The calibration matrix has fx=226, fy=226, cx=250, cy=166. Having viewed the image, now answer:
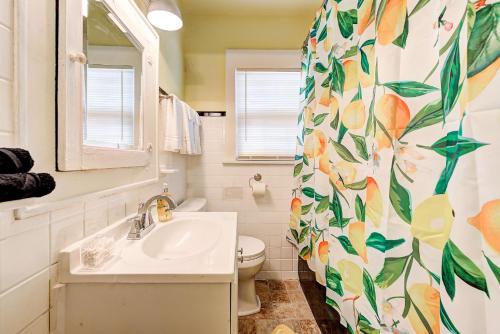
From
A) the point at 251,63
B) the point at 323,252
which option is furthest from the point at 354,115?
the point at 251,63

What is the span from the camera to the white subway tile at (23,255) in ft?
Answer: 1.60

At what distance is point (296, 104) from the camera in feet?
7.10

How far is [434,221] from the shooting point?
1.72 ft

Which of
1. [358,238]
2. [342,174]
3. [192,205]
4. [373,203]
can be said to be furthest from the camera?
[192,205]

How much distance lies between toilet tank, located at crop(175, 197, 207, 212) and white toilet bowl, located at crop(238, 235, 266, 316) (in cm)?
44

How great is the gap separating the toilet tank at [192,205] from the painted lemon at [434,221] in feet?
4.63

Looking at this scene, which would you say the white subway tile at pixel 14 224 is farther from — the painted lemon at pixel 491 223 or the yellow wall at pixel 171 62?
the yellow wall at pixel 171 62

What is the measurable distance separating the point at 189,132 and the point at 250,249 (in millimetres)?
987

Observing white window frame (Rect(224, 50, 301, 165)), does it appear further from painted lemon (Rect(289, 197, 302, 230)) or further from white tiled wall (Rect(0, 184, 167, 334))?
white tiled wall (Rect(0, 184, 167, 334))

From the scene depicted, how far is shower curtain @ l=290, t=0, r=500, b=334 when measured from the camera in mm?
409

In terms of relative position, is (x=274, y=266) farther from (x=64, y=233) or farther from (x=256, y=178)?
(x=64, y=233)

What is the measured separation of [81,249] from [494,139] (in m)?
1.01

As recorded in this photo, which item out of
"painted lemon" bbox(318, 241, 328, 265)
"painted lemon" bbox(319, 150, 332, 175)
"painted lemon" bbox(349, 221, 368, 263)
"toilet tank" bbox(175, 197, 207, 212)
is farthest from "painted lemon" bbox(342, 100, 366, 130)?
"toilet tank" bbox(175, 197, 207, 212)

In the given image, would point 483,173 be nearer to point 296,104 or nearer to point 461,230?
point 461,230
